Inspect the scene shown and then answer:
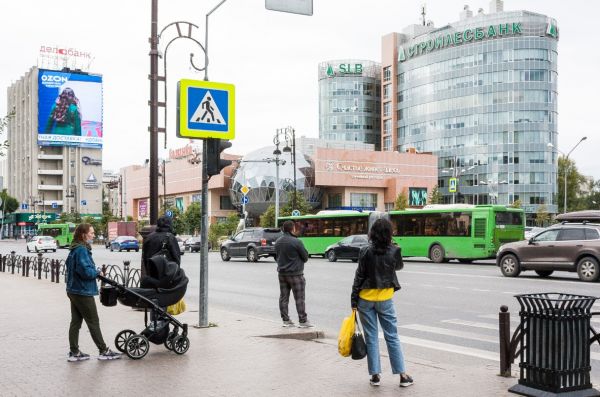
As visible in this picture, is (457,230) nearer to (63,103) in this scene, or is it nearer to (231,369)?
(231,369)

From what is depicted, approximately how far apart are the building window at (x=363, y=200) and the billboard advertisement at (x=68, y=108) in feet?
212

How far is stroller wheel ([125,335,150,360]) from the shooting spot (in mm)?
7883

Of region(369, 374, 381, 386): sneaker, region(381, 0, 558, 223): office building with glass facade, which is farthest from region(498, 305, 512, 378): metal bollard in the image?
region(381, 0, 558, 223): office building with glass facade

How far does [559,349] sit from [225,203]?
99.0 meters

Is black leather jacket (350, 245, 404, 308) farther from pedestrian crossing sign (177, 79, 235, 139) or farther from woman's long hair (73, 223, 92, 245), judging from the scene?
pedestrian crossing sign (177, 79, 235, 139)

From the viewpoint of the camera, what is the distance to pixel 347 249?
107 feet

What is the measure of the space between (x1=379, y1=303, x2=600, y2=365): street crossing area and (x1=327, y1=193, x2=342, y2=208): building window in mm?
79628

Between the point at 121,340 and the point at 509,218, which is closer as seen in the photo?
the point at 121,340

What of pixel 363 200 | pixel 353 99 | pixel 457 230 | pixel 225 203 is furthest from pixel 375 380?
pixel 353 99

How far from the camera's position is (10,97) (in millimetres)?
150625

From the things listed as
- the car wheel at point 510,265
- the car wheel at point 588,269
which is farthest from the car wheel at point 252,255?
the car wheel at point 588,269

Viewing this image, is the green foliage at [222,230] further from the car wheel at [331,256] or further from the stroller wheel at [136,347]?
the stroller wheel at [136,347]

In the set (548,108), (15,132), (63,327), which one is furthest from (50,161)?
(63,327)

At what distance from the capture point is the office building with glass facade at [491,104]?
96375mm
